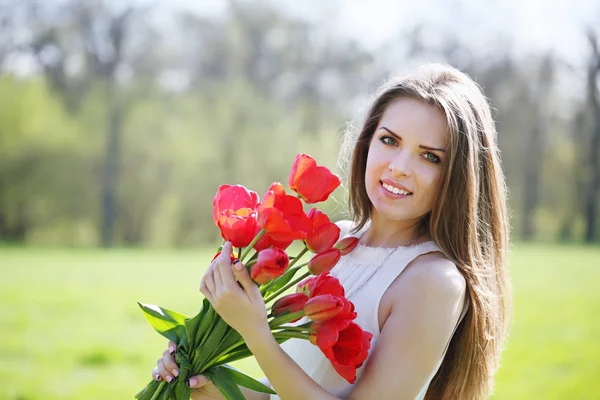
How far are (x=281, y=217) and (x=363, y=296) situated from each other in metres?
0.52

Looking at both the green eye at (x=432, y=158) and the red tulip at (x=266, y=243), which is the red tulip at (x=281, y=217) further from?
the green eye at (x=432, y=158)

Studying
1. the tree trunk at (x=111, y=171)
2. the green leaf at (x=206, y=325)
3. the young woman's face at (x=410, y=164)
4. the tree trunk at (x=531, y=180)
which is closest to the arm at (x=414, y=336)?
the young woman's face at (x=410, y=164)

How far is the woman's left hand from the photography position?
4.14ft

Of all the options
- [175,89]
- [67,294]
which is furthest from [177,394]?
[175,89]

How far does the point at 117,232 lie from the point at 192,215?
84.5 inches

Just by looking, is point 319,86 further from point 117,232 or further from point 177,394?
point 177,394

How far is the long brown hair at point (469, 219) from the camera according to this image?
1.66 meters

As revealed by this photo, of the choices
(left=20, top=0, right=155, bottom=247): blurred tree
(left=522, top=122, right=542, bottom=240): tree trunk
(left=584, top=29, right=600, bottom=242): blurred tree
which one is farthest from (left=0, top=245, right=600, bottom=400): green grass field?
(left=522, top=122, right=542, bottom=240): tree trunk

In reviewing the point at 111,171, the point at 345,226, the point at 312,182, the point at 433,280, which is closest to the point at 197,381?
the point at 312,182

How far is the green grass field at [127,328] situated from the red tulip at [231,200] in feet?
12.4

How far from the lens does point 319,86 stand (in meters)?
23.0

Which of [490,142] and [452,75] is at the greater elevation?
[452,75]

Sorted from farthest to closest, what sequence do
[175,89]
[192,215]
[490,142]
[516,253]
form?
[175,89] → [192,215] → [516,253] → [490,142]

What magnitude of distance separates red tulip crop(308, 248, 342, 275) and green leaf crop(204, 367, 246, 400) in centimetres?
27
